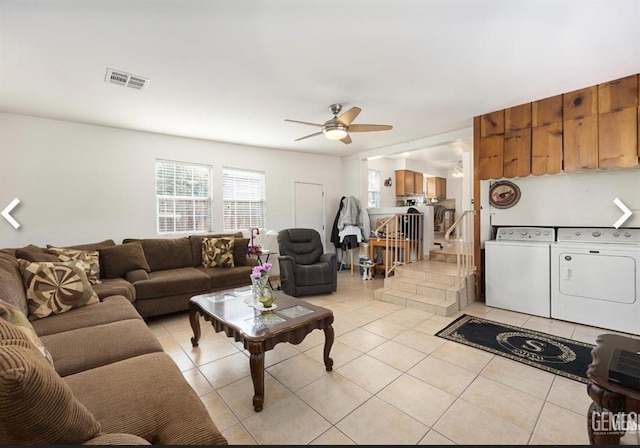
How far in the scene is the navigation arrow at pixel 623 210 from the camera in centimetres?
303

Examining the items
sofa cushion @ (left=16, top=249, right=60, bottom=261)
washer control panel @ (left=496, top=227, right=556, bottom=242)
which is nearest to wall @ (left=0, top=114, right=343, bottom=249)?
sofa cushion @ (left=16, top=249, right=60, bottom=261)

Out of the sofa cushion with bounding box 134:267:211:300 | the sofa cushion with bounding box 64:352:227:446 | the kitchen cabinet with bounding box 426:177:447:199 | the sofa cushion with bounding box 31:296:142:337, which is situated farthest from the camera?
the kitchen cabinet with bounding box 426:177:447:199

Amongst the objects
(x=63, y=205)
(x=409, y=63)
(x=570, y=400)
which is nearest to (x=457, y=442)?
(x=570, y=400)

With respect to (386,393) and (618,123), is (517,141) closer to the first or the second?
(618,123)

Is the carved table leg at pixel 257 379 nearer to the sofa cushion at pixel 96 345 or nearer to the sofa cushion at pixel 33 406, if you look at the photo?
the sofa cushion at pixel 96 345

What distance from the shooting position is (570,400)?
Answer: 1.88 m

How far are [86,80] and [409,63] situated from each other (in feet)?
10.0

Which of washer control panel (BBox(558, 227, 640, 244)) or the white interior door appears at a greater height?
the white interior door

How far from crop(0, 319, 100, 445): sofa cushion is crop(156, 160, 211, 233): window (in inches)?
162

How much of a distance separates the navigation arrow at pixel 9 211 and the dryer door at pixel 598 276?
658 cm

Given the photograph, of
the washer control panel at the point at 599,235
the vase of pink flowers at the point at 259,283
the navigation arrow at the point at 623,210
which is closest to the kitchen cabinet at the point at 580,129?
the navigation arrow at the point at 623,210

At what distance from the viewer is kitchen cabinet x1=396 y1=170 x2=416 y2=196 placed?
7.68 meters

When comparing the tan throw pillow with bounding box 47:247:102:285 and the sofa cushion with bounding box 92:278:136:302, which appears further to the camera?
the tan throw pillow with bounding box 47:247:102:285

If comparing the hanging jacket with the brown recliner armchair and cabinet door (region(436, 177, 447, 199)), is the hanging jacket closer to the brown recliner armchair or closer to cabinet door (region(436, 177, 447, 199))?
the brown recliner armchair
